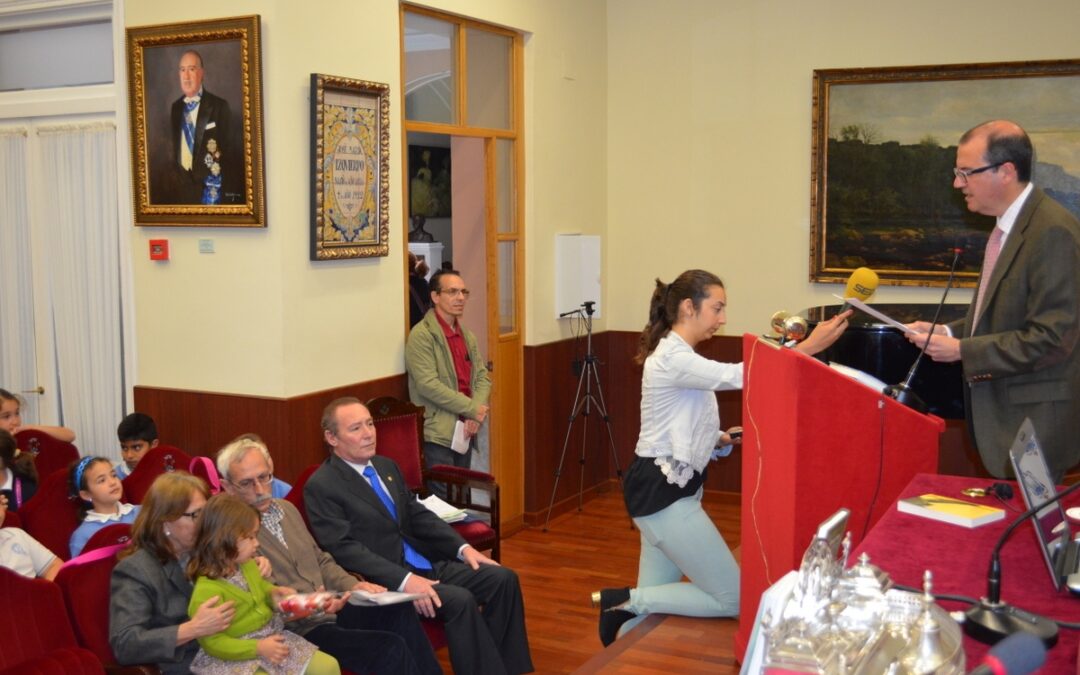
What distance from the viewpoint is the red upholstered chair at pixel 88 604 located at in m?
3.46

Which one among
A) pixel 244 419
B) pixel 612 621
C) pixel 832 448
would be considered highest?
pixel 832 448

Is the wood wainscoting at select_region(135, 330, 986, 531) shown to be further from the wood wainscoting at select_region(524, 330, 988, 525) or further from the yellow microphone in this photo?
the yellow microphone

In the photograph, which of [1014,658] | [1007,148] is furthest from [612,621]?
[1014,658]

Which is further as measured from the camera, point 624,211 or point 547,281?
point 624,211

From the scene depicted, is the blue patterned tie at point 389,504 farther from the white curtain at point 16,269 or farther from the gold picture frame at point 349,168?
the white curtain at point 16,269

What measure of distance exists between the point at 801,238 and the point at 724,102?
1069mm

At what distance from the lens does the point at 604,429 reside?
8336 millimetres

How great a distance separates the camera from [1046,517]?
2.56 meters

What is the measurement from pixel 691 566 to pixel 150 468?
2304 mm

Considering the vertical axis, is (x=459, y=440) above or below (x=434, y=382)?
below

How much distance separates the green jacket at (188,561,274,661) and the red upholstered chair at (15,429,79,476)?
6.65 feet

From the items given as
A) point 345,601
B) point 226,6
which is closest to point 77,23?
Result: point 226,6

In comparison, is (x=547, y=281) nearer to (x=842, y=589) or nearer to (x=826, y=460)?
(x=826, y=460)

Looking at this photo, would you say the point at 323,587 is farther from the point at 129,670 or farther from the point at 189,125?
the point at 189,125
